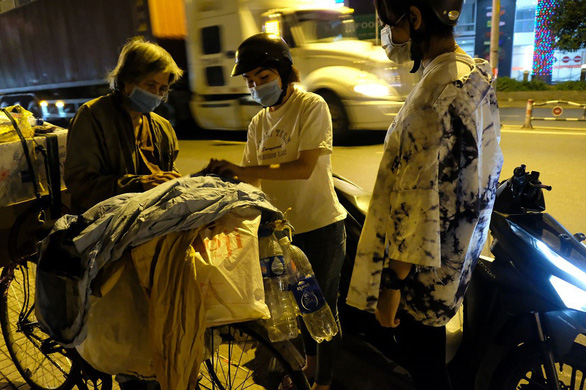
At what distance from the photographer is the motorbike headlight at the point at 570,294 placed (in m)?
1.82

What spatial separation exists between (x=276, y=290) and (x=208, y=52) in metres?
9.63

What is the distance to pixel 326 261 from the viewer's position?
2.44 meters

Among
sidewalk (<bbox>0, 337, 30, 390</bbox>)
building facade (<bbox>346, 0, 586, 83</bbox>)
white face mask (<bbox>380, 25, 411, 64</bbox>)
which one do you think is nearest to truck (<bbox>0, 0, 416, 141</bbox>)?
sidewalk (<bbox>0, 337, 30, 390</bbox>)

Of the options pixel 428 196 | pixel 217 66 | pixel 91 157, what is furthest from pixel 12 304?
pixel 217 66

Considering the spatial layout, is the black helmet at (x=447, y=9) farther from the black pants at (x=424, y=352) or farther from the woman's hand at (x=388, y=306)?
the black pants at (x=424, y=352)

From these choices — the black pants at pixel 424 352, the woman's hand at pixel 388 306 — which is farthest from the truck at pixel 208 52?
the woman's hand at pixel 388 306

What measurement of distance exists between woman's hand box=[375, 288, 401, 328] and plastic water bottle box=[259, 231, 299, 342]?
362 mm

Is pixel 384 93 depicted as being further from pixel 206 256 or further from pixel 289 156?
pixel 206 256

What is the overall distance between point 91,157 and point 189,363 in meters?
1.05

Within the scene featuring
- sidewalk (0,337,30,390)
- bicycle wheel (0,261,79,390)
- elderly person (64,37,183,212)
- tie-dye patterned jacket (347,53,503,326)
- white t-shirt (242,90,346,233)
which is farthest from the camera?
sidewalk (0,337,30,390)

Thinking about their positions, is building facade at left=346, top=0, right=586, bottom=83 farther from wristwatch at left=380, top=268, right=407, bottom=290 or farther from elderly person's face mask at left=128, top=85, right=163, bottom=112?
wristwatch at left=380, top=268, right=407, bottom=290

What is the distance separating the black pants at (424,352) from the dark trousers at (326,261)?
2.10ft

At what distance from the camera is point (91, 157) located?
216 centimetres

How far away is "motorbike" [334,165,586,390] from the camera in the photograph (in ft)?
6.15
